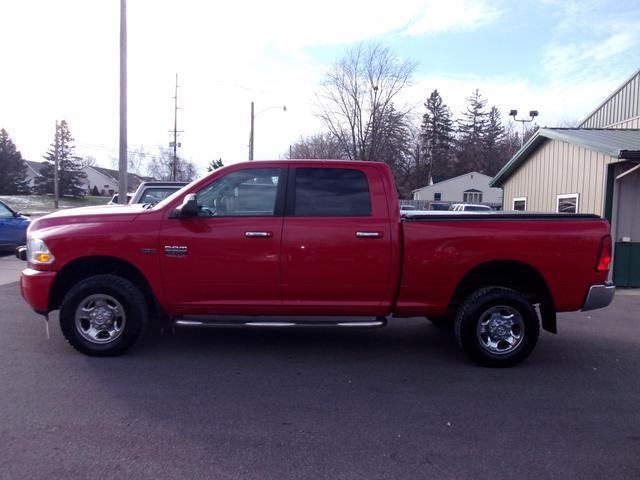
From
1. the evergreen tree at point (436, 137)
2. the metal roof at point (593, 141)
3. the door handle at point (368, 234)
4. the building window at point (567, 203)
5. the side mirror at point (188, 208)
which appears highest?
the evergreen tree at point (436, 137)

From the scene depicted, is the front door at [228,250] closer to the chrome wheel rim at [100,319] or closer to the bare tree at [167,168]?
the chrome wheel rim at [100,319]

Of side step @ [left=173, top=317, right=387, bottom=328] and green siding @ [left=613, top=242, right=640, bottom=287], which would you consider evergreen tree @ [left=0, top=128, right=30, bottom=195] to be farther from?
side step @ [left=173, top=317, right=387, bottom=328]

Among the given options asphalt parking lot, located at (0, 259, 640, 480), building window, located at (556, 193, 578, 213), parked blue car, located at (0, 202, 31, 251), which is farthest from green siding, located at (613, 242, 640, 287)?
parked blue car, located at (0, 202, 31, 251)

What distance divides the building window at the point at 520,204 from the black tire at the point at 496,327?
35.3 ft

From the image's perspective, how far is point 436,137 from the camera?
7331 cm

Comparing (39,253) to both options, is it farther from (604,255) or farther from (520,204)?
(520,204)

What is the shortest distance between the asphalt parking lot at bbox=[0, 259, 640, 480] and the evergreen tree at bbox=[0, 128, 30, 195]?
64.8 meters

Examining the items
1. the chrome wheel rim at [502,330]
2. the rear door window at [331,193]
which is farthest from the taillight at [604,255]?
the rear door window at [331,193]

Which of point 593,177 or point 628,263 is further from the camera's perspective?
point 593,177

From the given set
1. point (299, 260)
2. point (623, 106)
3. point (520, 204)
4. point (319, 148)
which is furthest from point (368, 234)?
point (319, 148)

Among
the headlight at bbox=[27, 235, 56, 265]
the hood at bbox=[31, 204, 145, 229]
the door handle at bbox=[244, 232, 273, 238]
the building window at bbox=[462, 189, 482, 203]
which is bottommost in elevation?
the headlight at bbox=[27, 235, 56, 265]

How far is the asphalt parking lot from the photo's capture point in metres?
3.47

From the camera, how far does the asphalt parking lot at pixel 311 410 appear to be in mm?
3469

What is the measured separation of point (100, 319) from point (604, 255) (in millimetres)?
5041
